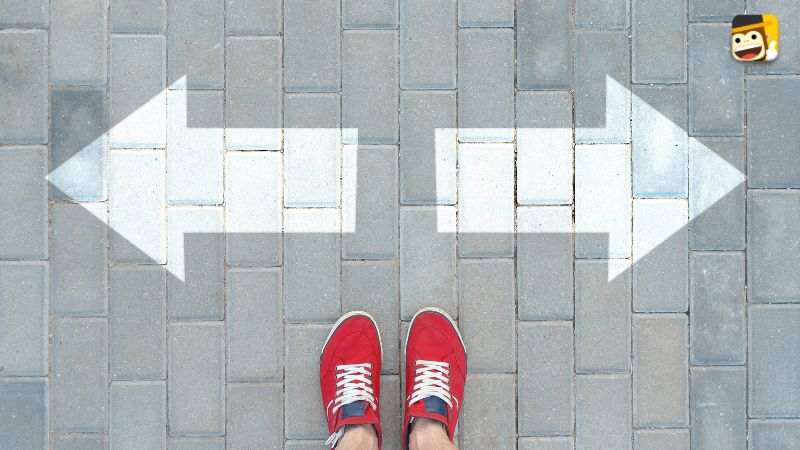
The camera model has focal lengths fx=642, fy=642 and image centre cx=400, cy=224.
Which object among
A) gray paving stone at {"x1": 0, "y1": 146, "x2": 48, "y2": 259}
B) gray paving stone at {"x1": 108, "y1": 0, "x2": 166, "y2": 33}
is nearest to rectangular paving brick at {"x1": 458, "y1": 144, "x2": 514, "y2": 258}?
gray paving stone at {"x1": 108, "y1": 0, "x2": 166, "y2": 33}

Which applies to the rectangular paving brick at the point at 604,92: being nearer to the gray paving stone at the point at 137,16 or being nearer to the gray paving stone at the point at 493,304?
the gray paving stone at the point at 493,304

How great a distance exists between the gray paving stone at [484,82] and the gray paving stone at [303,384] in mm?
1083

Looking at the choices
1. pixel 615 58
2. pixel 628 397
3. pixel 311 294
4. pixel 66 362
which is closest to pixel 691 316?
pixel 628 397

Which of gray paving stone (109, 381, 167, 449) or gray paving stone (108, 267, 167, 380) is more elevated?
gray paving stone (108, 267, 167, 380)

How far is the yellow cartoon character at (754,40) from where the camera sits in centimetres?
276

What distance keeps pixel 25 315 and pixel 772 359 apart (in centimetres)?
325

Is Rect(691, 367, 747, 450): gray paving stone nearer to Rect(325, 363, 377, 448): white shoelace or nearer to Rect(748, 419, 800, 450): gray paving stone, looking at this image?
Rect(748, 419, 800, 450): gray paving stone

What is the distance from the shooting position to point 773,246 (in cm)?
281

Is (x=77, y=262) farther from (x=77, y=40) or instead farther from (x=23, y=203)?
(x=77, y=40)

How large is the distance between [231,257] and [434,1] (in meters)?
1.41

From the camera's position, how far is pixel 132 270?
9.09 feet

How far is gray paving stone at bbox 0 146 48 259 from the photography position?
2768mm

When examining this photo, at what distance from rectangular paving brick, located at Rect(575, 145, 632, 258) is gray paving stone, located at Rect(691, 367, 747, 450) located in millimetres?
653

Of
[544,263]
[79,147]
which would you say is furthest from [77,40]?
[544,263]
